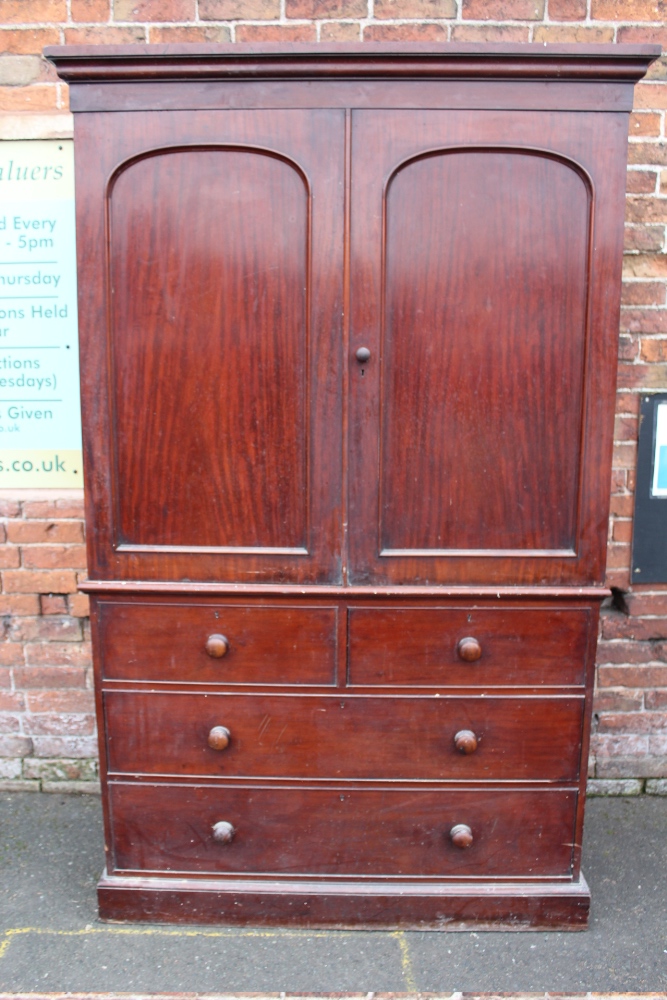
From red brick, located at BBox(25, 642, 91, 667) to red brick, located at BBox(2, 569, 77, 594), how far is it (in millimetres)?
219

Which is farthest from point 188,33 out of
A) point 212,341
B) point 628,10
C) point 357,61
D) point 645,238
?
point 645,238

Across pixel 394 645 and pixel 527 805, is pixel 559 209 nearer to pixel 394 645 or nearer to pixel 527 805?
pixel 394 645

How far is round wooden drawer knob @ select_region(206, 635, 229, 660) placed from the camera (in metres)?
2.08

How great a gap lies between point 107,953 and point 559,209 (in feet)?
7.91

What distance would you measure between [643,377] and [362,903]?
1996 millimetres

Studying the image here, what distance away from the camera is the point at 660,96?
252 cm

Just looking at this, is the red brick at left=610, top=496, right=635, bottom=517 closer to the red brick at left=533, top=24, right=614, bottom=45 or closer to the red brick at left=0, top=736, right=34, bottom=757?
the red brick at left=533, top=24, right=614, bottom=45

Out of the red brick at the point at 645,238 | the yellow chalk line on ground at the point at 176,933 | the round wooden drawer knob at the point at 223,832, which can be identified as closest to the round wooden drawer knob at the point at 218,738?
the round wooden drawer knob at the point at 223,832

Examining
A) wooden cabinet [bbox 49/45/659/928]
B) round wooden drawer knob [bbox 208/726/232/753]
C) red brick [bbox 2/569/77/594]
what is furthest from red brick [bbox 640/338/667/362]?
red brick [bbox 2/569/77/594]

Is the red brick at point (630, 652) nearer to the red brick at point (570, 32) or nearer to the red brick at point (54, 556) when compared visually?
the red brick at point (54, 556)

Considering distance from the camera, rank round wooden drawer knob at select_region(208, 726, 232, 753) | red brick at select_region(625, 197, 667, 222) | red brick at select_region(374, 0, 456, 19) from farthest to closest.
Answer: red brick at select_region(625, 197, 667, 222), red brick at select_region(374, 0, 456, 19), round wooden drawer knob at select_region(208, 726, 232, 753)

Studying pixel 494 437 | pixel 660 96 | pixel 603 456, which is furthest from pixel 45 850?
pixel 660 96

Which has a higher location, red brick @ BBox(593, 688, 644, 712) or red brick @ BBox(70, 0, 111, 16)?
red brick @ BBox(70, 0, 111, 16)

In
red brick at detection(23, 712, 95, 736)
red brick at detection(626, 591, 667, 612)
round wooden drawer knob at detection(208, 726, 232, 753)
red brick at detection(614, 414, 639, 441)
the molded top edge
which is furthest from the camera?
red brick at detection(23, 712, 95, 736)
